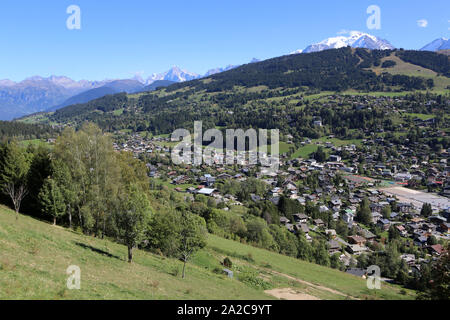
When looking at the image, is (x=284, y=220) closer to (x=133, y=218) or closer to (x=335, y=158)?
(x=133, y=218)

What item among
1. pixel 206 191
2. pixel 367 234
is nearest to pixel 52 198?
pixel 206 191

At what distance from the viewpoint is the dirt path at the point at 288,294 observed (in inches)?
881

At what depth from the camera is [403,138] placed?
484 ft

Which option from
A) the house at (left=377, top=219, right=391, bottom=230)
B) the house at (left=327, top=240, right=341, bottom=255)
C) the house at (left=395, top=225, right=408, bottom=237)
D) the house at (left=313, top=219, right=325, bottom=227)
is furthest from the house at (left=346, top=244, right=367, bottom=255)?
the house at (left=377, top=219, right=391, bottom=230)

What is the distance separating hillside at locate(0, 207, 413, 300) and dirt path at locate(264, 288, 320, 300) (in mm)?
118

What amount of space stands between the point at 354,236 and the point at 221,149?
11030 centimetres

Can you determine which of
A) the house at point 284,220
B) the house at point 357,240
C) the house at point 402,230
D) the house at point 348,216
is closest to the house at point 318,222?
the house at point 348,216

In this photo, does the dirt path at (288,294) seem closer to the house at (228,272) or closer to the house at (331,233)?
the house at (228,272)

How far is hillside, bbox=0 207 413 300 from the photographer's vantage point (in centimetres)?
1192
